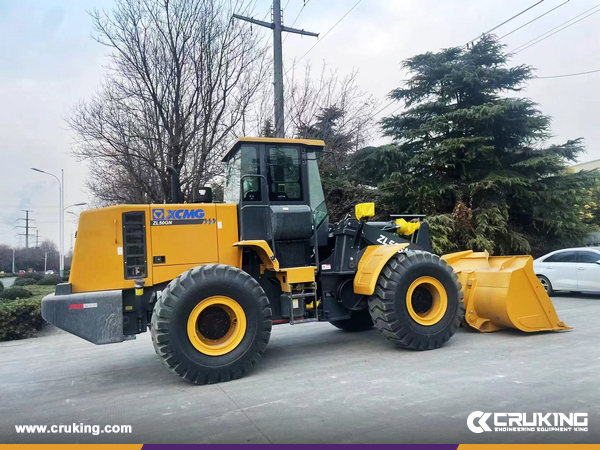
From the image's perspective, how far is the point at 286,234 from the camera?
6652mm

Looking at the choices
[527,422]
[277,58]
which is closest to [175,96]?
[277,58]

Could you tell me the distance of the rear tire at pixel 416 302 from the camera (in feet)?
21.8

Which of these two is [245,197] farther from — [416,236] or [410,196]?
[410,196]

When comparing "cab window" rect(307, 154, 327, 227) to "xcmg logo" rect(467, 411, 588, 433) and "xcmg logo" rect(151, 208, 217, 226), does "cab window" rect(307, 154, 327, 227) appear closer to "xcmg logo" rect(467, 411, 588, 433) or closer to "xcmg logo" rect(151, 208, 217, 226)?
"xcmg logo" rect(151, 208, 217, 226)

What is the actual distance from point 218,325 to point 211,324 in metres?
0.09

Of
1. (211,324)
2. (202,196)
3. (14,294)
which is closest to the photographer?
(211,324)

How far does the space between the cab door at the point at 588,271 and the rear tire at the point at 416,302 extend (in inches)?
283

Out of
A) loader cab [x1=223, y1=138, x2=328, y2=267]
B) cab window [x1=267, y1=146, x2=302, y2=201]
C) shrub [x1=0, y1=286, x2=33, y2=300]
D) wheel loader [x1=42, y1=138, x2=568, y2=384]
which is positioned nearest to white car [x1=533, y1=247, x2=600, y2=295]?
wheel loader [x1=42, y1=138, x2=568, y2=384]

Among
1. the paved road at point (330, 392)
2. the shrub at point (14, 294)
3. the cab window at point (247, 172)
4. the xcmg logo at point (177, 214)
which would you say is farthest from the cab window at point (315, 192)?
the shrub at point (14, 294)

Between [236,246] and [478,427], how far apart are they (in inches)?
147

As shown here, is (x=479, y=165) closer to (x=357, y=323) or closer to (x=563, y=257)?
(x=563, y=257)

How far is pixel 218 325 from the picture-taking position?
583cm

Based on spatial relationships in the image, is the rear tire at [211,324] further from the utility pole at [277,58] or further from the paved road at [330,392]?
the utility pole at [277,58]

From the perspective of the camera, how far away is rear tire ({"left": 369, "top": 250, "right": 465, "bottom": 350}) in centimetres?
666
